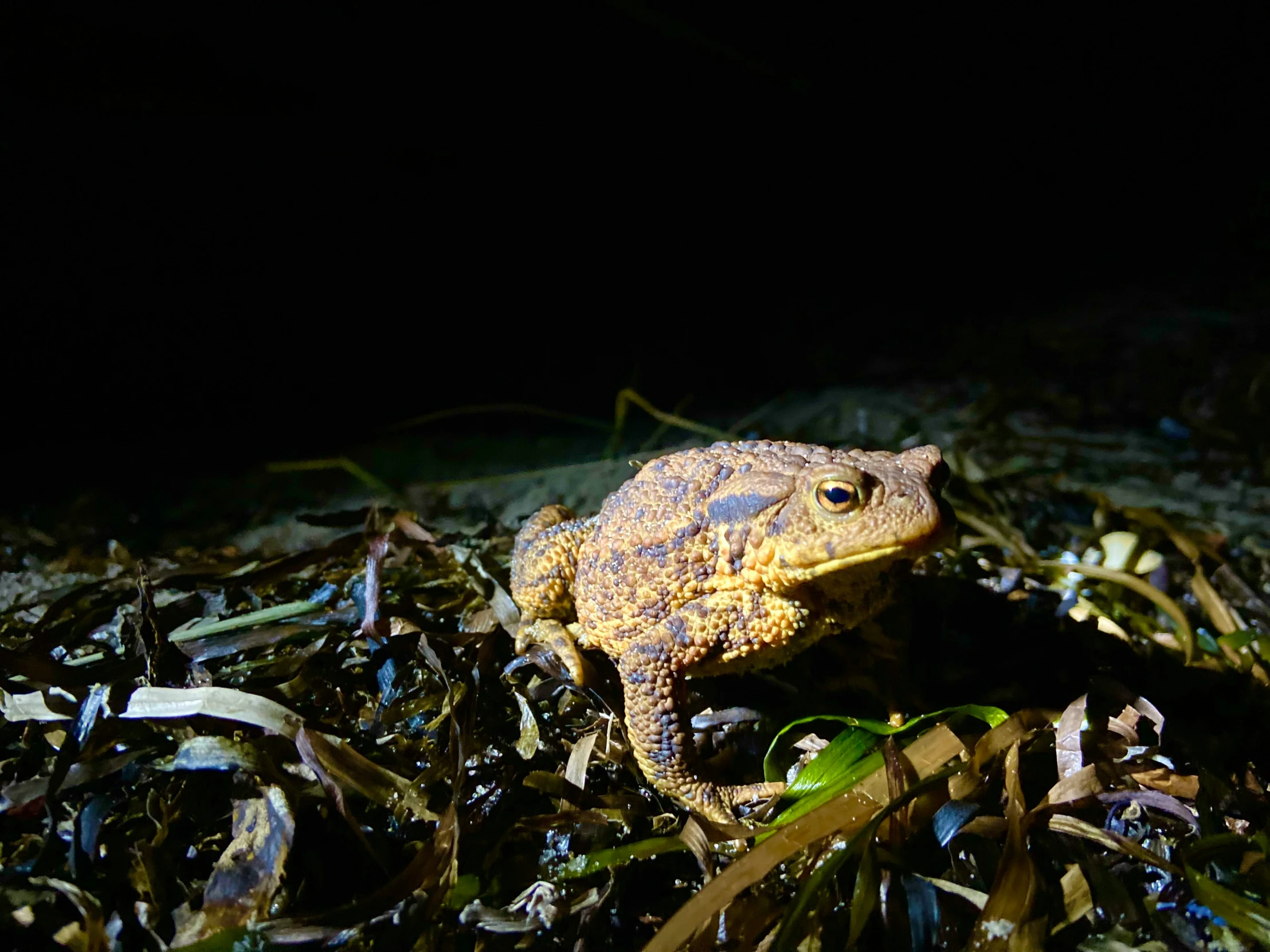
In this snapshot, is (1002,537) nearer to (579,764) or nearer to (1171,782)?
(1171,782)

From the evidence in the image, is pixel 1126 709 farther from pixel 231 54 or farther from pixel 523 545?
pixel 231 54

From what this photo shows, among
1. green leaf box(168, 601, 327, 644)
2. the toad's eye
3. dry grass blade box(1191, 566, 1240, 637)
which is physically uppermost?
the toad's eye

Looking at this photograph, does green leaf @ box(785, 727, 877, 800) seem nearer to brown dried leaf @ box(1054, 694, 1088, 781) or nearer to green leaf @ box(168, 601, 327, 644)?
brown dried leaf @ box(1054, 694, 1088, 781)

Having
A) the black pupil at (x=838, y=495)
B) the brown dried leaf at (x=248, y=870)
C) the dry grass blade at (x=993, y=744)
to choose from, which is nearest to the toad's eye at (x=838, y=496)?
the black pupil at (x=838, y=495)

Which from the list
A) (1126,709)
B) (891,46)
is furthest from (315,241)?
(891,46)

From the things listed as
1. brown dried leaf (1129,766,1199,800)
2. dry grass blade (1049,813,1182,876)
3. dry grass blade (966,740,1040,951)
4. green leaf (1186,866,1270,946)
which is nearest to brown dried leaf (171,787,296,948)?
dry grass blade (966,740,1040,951)

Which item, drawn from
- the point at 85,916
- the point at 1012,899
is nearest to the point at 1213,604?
the point at 1012,899
